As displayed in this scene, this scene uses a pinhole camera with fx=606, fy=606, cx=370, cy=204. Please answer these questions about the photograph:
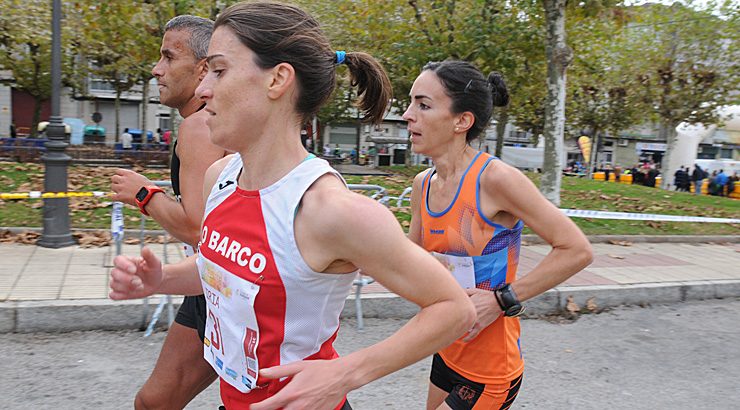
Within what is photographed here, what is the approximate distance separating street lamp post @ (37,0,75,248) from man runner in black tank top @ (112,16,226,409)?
5.25m

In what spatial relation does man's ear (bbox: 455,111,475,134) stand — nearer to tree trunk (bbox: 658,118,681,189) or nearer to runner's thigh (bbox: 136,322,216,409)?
runner's thigh (bbox: 136,322,216,409)

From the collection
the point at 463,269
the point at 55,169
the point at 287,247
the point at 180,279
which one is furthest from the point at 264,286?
the point at 55,169

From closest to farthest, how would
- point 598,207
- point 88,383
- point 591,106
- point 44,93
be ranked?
point 88,383 → point 598,207 → point 44,93 → point 591,106

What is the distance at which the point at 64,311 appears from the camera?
4863mm

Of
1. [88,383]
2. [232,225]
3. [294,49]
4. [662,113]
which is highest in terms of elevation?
[662,113]

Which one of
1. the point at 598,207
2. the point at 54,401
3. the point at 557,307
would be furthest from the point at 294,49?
the point at 598,207

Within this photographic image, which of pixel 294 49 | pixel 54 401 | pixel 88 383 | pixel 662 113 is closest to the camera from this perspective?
pixel 294 49

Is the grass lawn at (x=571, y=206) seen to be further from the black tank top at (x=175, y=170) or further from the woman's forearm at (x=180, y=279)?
the woman's forearm at (x=180, y=279)

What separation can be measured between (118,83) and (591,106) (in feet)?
73.0

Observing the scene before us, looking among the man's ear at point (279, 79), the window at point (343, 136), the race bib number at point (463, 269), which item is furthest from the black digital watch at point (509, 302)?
the window at point (343, 136)

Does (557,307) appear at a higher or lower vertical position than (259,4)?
lower

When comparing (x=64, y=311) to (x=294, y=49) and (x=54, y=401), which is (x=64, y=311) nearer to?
(x=54, y=401)

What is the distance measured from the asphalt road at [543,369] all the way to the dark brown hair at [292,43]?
2.77 m

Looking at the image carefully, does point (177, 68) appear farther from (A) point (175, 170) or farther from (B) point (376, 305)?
(B) point (376, 305)
